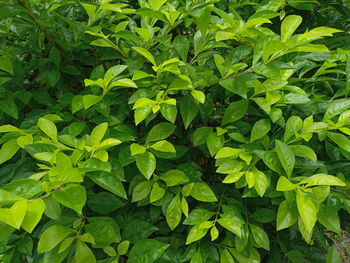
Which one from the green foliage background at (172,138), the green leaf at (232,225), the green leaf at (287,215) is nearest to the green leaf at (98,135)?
the green foliage background at (172,138)

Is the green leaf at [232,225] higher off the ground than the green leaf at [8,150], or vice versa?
the green leaf at [8,150]

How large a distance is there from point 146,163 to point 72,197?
0.92ft

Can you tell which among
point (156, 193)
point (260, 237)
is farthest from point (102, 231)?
point (260, 237)

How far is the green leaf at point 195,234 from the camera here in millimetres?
1043

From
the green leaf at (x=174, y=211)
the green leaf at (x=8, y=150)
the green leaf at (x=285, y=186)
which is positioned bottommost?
the green leaf at (x=174, y=211)

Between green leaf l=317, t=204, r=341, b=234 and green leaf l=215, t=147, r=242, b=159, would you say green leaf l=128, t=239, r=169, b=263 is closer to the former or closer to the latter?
green leaf l=215, t=147, r=242, b=159

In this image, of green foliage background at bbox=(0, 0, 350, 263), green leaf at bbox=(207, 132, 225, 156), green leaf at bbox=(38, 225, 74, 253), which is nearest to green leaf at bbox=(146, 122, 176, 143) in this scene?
green foliage background at bbox=(0, 0, 350, 263)

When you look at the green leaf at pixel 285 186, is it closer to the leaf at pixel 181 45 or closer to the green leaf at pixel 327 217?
the green leaf at pixel 327 217

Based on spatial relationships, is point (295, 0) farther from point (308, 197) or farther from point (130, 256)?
point (130, 256)

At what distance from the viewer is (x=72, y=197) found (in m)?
0.77

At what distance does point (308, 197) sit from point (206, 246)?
42 cm

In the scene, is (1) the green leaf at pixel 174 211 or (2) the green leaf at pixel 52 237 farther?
(1) the green leaf at pixel 174 211

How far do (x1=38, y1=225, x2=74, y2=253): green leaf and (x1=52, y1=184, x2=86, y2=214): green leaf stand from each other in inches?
8.5

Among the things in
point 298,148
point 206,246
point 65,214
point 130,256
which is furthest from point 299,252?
point 65,214
